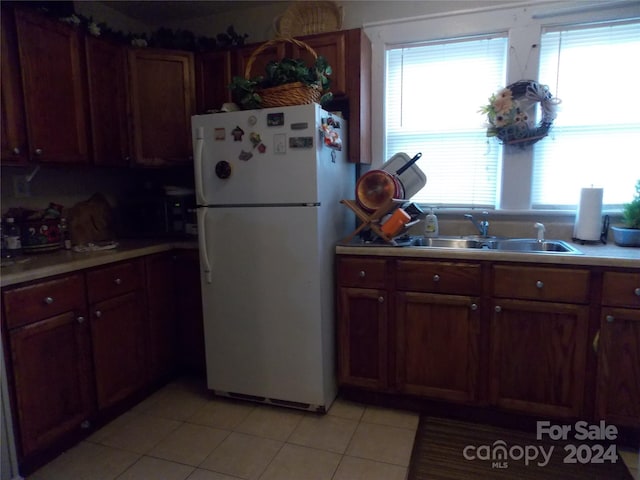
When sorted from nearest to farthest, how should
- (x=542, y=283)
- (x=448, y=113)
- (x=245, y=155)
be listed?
(x=542, y=283) → (x=245, y=155) → (x=448, y=113)

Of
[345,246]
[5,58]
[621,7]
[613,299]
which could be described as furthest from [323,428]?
[621,7]

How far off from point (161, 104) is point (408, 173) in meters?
1.66

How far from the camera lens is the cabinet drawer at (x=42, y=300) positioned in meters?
1.57

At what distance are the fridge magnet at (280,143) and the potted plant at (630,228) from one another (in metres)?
1.81

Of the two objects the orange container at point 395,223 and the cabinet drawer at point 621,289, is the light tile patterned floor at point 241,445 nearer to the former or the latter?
the cabinet drawer at point 621,289

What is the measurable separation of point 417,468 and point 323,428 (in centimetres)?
52

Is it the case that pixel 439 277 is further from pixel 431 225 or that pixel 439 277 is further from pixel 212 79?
pixel 212 79

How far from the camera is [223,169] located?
2070 millimetres

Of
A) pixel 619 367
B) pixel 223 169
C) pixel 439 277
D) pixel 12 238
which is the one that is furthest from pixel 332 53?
pixel 619 367

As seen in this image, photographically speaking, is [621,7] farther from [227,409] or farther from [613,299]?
[227,409]

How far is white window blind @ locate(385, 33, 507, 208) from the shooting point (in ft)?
7.91

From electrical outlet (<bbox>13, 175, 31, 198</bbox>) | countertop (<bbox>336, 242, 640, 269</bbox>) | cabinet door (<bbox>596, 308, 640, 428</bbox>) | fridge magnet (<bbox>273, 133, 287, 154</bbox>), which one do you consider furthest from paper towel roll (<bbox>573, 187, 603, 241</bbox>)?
electrical outlet (<bbox>13, 175, 31, 198</bbox>)

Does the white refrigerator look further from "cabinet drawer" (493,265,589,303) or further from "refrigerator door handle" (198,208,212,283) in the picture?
"cabinet drawer" (493,265,589,303)

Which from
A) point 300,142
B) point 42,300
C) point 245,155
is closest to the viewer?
point 42,300
